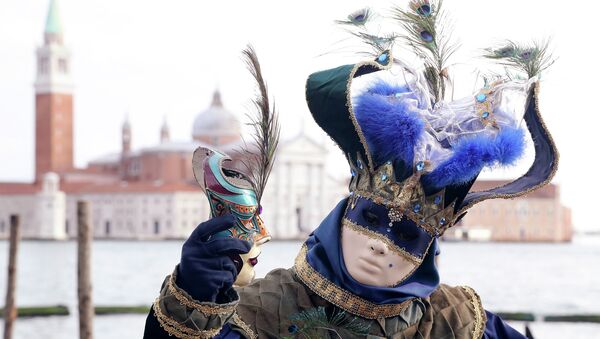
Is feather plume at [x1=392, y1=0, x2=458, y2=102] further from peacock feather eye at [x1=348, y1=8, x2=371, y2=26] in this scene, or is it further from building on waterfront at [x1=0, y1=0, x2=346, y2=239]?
building on waterfront at [x1=0, y1=0, x2=346, y2=239]

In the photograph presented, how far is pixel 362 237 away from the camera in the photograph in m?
2.20

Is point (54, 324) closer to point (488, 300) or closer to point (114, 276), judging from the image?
point (488, 300)

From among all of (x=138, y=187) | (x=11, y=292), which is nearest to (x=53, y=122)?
(x=138, y=187)

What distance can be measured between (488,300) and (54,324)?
1178 cm

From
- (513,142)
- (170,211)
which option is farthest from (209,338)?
(170,211)

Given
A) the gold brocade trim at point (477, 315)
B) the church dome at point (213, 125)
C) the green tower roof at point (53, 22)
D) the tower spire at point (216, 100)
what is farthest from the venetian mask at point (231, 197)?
the green tower roof at point (53, 22)

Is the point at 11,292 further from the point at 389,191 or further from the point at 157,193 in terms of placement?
the point at 157,193

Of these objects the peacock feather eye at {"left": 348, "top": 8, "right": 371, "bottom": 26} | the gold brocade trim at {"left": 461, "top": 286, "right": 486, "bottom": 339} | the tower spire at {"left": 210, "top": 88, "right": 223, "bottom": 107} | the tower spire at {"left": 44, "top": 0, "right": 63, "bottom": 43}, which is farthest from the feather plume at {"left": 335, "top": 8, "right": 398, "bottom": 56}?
the tower spire at {"left": 44, "top": 0, "right": 63, "bottom": 43}

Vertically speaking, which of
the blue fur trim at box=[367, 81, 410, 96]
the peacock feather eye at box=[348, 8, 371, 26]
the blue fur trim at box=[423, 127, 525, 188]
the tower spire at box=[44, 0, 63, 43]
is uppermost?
the tower spire at box=[44, 0, 63, 43]

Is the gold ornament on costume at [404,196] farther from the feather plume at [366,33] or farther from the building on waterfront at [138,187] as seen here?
the building on waterfront at [138,187]

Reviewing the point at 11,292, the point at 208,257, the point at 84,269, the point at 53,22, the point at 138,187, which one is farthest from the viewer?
the point at 53,22

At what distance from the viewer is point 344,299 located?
222 cm

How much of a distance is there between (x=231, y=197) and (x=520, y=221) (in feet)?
235

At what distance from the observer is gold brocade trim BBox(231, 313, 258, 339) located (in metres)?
2.18
